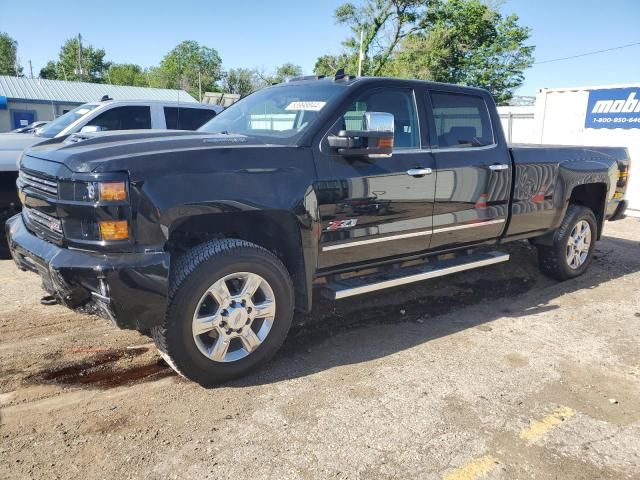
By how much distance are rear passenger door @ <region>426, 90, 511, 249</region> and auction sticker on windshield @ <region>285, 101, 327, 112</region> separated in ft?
3.50

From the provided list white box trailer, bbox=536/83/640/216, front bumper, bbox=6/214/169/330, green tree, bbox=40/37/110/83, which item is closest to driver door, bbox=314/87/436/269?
front bumper, bbox=6/214/169/330

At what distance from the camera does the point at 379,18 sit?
107 feet

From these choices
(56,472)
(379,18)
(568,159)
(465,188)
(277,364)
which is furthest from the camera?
(379,18)

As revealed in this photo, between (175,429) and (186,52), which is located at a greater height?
(186,52)

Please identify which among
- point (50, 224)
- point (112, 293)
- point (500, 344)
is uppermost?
point (50, 224)

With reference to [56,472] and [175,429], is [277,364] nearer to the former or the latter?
[175,429]

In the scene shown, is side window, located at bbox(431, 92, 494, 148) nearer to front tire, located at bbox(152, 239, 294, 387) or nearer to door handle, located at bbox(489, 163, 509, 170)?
door handle, located at bbox(489, 163, 509, 170)

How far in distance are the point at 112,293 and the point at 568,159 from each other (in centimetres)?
484

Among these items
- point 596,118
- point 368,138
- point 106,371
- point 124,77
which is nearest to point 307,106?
point 368,138

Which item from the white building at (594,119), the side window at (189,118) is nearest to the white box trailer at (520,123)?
the white building at (594,119)

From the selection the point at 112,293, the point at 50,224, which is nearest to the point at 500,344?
A: the point at 112,293

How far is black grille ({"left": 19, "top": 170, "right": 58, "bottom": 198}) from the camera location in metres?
3.14

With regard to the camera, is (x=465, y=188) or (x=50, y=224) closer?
(x=50, y=224)

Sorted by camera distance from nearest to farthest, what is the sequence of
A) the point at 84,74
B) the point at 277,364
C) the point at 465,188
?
the point at 277,364 < the point at 465,188 < the point at 84,74
